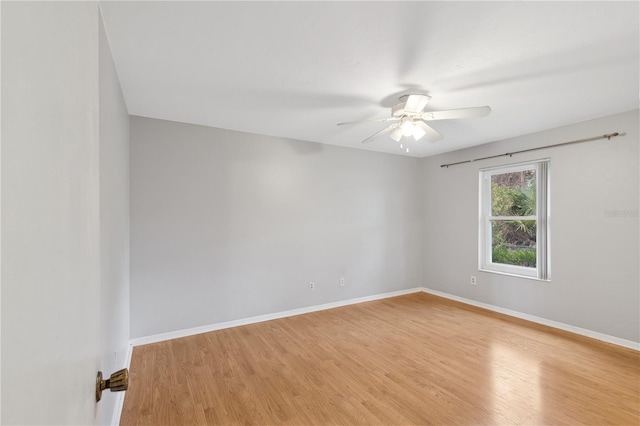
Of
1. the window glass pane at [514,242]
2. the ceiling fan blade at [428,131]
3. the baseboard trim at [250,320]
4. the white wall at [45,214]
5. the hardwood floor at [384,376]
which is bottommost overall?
the hardwood floor at [384,376]

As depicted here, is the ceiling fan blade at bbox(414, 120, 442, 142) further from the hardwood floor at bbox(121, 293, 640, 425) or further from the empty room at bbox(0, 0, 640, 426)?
the hardwood floor at bbox(121, 293, 640, 425)

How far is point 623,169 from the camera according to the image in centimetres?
315

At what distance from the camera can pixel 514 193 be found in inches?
165

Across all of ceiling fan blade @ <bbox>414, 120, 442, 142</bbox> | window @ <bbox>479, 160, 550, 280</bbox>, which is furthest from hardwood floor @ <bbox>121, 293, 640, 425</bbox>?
ceiling fan blade @ <bbox>414, 120, 442, 142</bbox>

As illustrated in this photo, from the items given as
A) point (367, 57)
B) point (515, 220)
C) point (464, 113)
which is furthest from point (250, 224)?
point (515, 220)

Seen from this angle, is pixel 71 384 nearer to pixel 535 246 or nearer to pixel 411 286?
pixel 535 246

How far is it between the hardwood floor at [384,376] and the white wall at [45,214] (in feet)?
6.21

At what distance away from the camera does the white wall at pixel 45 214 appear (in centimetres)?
30

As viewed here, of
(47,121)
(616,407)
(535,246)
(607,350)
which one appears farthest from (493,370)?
(47,121)

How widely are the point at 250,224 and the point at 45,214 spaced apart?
137 inches

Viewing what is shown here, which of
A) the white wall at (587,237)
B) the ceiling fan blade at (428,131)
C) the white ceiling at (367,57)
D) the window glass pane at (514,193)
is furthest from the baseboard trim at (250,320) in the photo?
the ceiling fan blade at (428,131)

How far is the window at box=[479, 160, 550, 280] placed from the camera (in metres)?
3.85

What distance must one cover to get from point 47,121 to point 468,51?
230 cm

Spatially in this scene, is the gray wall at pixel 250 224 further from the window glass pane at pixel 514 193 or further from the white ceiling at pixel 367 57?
the window glass pane at pixel 514 193
